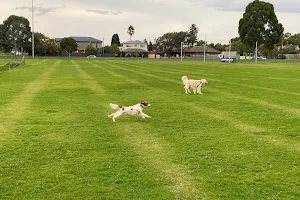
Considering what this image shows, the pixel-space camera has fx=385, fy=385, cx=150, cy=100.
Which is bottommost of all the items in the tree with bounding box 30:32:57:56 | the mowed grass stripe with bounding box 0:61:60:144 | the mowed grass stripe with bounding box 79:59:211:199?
the mowed grass stripe with bounding box 79:59:211:199

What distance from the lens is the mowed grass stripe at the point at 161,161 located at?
654cm

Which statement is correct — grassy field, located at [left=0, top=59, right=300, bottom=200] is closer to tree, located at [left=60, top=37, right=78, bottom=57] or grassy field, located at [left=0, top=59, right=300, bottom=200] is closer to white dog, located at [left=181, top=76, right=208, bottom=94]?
white dog, located at [left=181, top=76, right=208, bottom=94]

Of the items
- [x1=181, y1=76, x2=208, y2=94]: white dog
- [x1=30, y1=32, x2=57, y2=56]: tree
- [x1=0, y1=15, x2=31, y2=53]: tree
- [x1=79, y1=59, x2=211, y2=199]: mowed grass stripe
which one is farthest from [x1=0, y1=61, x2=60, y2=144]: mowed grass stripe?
[x1=0, y1=15, x2=31, y2=53]: tree

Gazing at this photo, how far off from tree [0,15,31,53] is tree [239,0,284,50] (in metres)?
80.9

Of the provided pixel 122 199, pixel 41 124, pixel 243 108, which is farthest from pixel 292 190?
pixel 243 108

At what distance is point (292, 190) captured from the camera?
654cm

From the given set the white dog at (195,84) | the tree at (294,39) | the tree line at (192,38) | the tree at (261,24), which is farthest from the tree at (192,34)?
the white dog at (195,84)

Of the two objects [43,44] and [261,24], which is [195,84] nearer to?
[261,24]

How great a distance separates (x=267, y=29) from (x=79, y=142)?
110m

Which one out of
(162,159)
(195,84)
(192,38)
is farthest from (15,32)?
(162,159)

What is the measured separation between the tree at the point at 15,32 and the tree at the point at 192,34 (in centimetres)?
7605

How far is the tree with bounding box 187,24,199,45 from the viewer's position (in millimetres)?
185012

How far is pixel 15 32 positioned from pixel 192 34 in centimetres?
8517

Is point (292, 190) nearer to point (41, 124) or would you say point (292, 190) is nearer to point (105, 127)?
point (105, 127)
